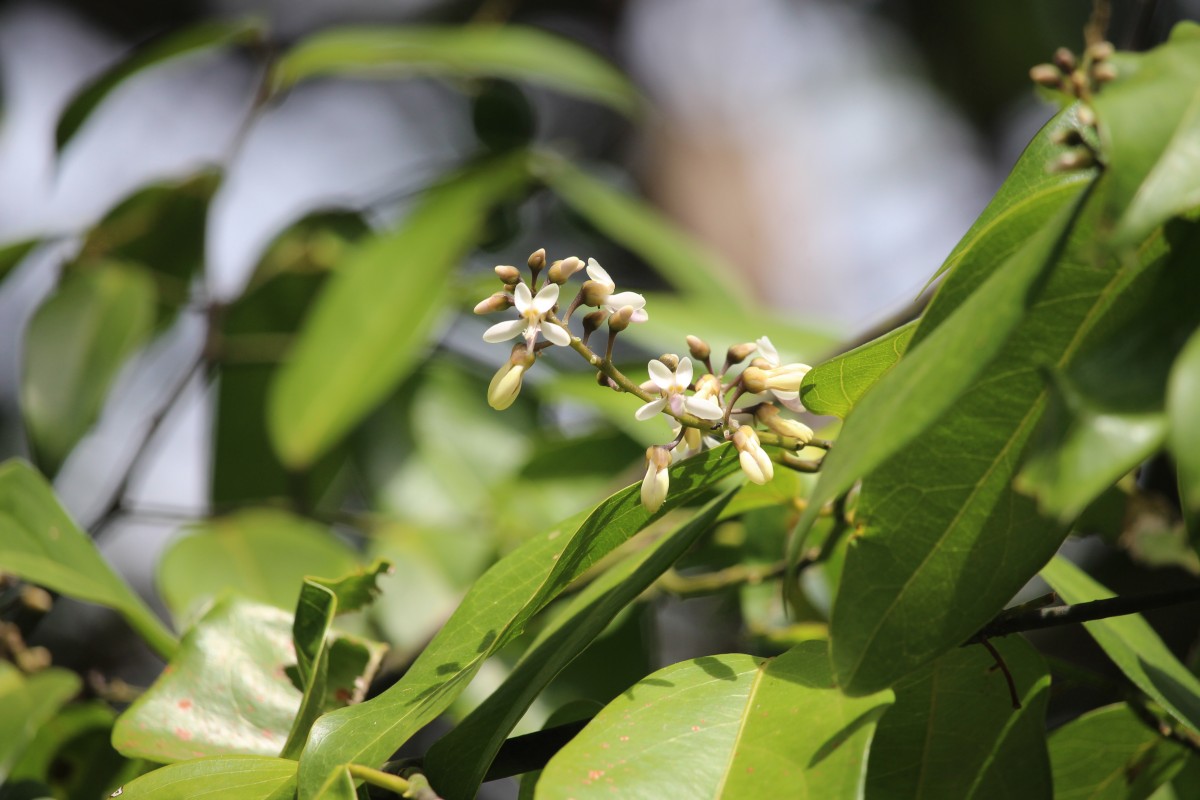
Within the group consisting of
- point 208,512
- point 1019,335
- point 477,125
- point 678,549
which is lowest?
point 208,512

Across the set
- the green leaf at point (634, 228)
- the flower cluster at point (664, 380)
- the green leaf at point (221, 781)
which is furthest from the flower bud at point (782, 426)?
the green leaf at point (634, 228)

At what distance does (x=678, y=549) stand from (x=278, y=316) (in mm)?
1434

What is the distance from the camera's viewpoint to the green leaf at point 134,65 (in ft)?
5.40

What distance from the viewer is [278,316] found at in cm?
187

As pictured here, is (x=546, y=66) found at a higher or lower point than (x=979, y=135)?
higher

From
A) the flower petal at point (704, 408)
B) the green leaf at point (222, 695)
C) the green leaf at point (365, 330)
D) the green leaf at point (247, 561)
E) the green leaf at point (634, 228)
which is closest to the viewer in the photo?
the flower petal at point (704, 408)

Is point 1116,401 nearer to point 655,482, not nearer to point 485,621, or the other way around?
point 655,482

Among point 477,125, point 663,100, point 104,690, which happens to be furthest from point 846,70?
point 104,690

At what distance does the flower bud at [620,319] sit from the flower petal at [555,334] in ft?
0.12

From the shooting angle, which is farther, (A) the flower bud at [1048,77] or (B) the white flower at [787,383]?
(B) the white flower at [787,383]

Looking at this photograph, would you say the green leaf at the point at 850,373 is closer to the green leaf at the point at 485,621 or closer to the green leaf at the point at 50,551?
the green leaf at the point at 485,621

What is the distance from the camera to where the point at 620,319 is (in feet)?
2.23

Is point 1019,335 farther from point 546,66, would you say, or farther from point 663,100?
point 663,100

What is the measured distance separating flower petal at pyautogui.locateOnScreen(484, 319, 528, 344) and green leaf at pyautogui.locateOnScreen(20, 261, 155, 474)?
2.94 feet
